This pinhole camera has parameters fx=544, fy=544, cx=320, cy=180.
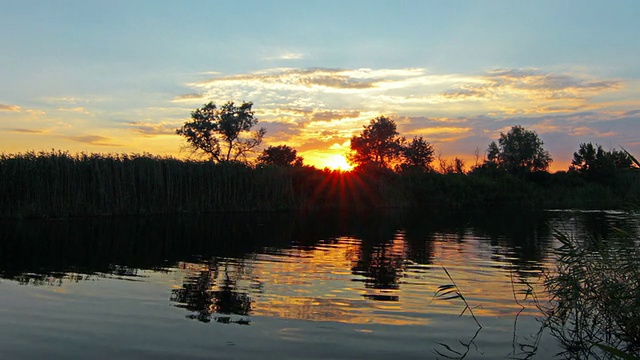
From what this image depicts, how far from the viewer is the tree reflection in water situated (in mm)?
7605

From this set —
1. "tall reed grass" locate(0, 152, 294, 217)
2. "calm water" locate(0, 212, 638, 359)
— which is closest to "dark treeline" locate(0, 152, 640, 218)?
"tall reed grass" locate(0, 152, 294, 217)

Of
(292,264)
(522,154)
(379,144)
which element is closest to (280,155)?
(379,144)

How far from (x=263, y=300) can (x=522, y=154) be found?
2823 inches

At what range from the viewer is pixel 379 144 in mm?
72000

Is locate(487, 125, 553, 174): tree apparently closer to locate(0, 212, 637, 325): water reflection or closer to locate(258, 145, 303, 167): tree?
locate(258, 145, 303, 167): tree

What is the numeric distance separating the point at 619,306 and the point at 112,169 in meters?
26.1

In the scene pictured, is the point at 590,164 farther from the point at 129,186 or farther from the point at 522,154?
the point at 129,186

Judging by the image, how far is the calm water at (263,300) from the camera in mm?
6277

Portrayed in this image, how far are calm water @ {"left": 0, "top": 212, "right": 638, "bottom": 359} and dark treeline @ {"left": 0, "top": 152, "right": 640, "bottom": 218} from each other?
5.25 meters

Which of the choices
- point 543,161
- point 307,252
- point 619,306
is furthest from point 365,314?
point 543,161

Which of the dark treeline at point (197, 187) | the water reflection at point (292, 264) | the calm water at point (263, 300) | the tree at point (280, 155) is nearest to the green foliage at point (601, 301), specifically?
the calm water at point (263, 300)

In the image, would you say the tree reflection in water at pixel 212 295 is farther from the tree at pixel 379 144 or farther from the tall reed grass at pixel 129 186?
the tree at pixel 379 144

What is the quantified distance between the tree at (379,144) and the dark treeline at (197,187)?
57.5ft

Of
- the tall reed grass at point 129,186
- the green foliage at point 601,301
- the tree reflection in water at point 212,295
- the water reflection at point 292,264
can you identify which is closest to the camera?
the green foliage at point 601,301
